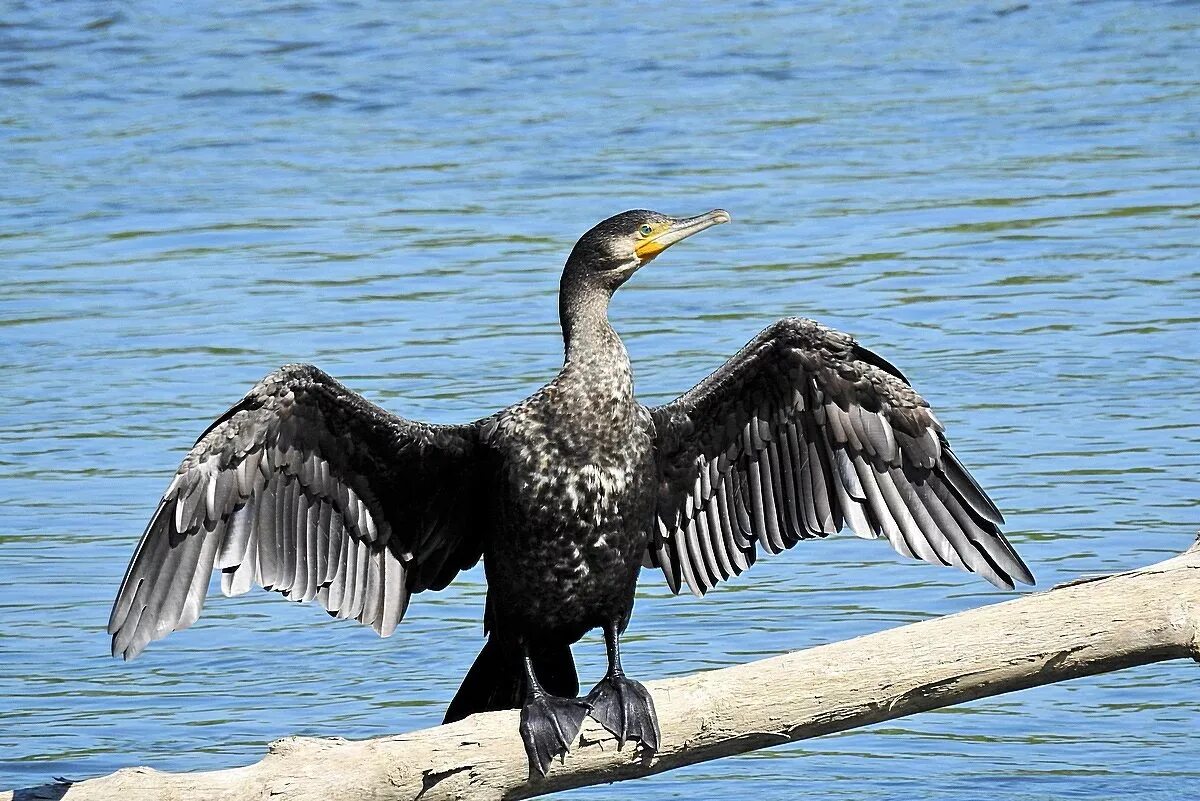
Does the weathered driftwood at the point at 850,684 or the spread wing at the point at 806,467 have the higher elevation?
the spread wing at the point at 806,467

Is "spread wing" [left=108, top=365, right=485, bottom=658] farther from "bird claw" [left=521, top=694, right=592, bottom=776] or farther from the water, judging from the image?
the water

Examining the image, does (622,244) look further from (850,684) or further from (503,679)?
(850,684)

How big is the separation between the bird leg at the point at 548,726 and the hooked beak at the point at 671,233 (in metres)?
1.25

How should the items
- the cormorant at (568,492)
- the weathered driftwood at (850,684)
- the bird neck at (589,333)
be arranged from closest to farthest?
1. the weathered driftwood at (850,684)
2. the cormorant at (568,492)
3. the bird neck at (589,333)

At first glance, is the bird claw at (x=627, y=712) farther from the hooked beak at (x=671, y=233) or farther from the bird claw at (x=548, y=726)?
the hooked beak at (x=671, y=233)

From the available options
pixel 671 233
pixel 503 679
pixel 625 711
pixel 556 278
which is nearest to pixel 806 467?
pixel 671 233

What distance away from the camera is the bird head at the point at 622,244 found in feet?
18.5

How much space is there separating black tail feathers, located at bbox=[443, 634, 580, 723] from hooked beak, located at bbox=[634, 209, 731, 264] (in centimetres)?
105

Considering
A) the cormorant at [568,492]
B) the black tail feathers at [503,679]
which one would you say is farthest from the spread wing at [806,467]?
the black tail feathers at [503,679]

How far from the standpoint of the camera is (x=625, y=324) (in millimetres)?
Result: 10992

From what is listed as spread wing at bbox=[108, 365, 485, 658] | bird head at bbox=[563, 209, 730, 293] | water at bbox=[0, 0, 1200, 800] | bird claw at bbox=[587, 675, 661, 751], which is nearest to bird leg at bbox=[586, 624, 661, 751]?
bird claw at bbox=[587, 675, 661, 751]

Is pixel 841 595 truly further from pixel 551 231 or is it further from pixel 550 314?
pixel 551 231

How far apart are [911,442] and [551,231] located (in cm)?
699

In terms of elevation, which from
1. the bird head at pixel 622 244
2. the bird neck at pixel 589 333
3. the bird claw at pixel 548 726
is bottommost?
the bird claw at pixel 548 726
